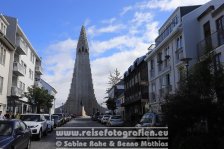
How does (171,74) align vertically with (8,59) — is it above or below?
below

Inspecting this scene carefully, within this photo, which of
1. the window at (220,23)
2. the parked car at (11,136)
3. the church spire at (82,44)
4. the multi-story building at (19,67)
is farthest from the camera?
the church spire at (82,44)

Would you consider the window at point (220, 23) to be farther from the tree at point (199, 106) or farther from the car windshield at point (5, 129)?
the car windshield at point (5, 129)

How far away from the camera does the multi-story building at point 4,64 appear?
3222 cm

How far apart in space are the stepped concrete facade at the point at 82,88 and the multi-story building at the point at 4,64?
2970 inches

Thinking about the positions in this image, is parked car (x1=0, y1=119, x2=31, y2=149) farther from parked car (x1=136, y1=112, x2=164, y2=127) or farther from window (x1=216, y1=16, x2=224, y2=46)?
window (x1=216, y1=16, x2=224, y2=46)

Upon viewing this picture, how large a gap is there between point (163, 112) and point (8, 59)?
2611cm

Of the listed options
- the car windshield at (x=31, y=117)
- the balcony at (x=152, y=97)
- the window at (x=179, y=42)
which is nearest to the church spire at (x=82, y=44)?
the balcony at (x=152, y=97)

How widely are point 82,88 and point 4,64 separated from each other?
83.1 m

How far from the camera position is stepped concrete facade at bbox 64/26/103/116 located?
114m

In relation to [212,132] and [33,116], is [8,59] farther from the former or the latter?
[212,132]

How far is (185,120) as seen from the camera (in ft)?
41.2

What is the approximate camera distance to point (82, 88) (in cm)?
11612

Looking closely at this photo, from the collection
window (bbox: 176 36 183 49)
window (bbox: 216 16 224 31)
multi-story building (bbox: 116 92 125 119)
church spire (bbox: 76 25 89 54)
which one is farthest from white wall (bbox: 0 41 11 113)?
church spire (bbox: 76 25 89 54)

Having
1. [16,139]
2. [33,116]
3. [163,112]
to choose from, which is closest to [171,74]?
[33,116]
